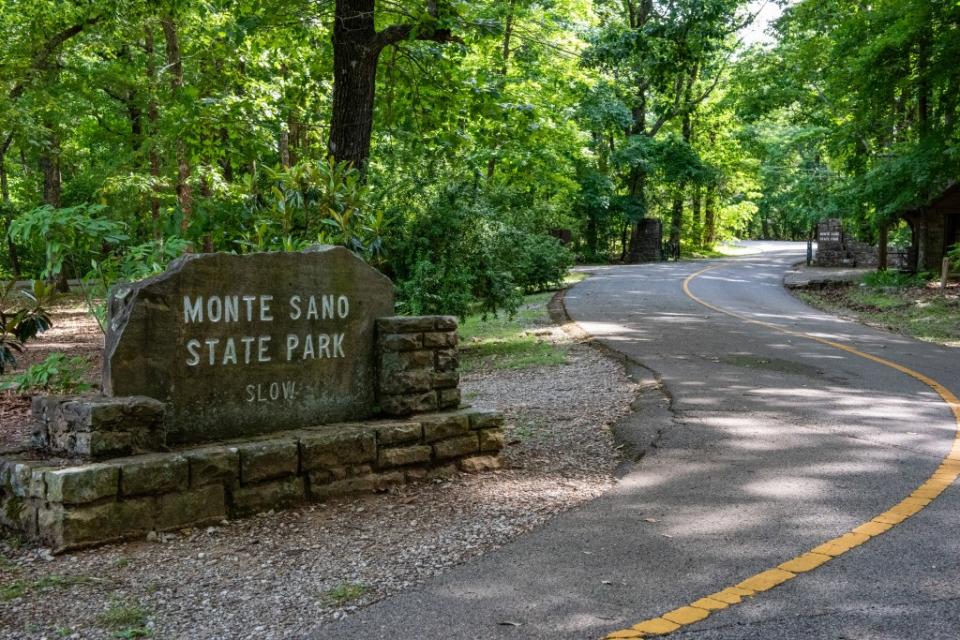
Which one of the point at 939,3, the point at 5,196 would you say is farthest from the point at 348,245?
the point at 5,196

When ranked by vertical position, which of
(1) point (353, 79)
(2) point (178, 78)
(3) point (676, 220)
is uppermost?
(2) point (178, 78)

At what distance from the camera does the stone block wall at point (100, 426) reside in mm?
5305

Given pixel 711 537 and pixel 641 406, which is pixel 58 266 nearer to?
pixel 711 537

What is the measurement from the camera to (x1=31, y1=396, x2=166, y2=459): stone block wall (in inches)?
209

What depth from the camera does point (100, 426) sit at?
531 cm

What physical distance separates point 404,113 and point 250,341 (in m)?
8.63

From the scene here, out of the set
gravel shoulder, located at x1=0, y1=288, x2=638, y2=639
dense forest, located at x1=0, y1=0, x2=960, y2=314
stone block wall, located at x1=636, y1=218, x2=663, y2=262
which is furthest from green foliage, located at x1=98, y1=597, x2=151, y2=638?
stone block wall, located at x1=636, y1=218, x2=663, y2=262

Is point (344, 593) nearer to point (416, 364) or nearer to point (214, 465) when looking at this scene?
point (214, 465)

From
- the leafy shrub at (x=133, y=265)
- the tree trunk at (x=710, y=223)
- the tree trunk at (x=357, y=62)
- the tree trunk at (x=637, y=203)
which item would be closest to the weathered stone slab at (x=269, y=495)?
the leafy shrub at (x=133, y=265)

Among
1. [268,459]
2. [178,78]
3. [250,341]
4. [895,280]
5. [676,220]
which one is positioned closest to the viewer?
[268,459]

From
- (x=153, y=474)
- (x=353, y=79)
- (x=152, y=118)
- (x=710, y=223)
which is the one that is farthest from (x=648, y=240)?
(x=153, y=474)

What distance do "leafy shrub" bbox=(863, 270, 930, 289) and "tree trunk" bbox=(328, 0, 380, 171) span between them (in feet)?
64.4

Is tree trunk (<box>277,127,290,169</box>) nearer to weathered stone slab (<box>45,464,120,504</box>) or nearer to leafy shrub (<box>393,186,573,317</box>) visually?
leafy shrub (<box>393,186,573,317</box>)

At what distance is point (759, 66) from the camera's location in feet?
112
